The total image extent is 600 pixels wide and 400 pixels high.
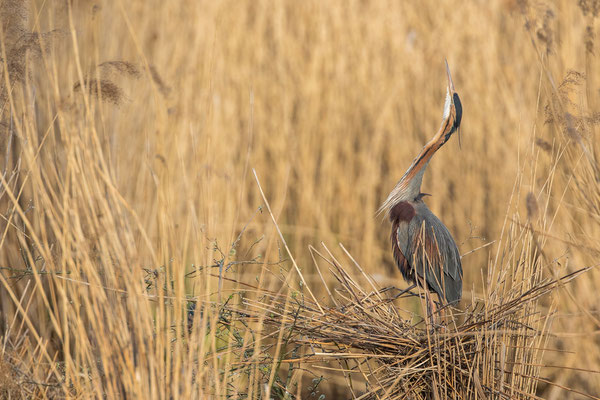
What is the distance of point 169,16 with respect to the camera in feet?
10.2

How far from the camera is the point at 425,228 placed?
1.79m

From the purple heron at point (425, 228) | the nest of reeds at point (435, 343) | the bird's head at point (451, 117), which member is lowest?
the nest of reeds at point (435, 343)

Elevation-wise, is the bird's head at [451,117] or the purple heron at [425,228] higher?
the bird's head at [451,117]

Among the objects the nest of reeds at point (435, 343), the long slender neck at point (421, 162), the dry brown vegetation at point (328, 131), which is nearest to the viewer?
the nest of reeds at point (435, 343)

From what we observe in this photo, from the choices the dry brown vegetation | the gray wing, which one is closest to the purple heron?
the gray wing

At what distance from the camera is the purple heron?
5.89 ft

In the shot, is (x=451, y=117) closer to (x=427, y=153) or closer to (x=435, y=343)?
(x=427, y=153)

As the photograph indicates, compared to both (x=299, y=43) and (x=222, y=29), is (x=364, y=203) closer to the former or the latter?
(x=299, y=43)

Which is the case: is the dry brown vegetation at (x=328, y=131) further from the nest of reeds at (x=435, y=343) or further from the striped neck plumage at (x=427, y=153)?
the nest of reeds at (x=435, y=343)

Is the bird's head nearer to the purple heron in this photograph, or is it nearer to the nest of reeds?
the purple heron

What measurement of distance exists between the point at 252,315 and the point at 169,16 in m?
1.97

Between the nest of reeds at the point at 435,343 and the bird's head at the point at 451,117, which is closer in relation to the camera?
the nest of reeds at the point at 435,343

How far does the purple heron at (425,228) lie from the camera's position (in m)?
1.80

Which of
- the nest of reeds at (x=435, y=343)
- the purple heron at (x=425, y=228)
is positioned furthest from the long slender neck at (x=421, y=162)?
the nest of reeds at (x=435, y=343)
